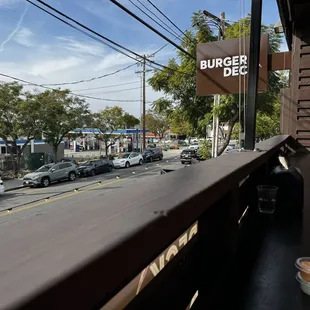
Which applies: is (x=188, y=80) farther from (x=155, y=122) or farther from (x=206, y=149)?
(x=155, y=122)

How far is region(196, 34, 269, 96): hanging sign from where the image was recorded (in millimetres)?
6186

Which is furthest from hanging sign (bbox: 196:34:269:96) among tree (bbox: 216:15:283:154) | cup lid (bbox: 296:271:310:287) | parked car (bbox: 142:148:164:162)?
parked car (bbox: 142:148:164:162)

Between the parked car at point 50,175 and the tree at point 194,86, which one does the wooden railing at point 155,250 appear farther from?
the parked car at point 50,175

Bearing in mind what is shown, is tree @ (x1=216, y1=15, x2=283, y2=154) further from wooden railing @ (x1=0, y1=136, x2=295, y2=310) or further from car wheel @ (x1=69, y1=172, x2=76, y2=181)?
wooden railing @ (x1=0, y1=136, x2=295, y2=310)

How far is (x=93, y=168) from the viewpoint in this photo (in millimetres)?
21781

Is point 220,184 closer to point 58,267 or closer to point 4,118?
point 58,267

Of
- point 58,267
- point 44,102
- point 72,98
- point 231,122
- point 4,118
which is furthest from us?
point 72,98

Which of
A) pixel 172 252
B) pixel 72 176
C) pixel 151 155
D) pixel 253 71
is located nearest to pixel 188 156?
pixel 151 155

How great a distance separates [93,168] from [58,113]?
465cm

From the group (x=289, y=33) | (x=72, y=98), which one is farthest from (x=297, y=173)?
(x=72, y=98)

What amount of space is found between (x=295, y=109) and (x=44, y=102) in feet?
61.5

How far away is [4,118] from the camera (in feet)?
64.6

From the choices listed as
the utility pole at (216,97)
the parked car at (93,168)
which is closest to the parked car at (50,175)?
the parked car at (93,168)

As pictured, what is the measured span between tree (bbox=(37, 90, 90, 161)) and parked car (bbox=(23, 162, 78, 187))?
4.08 meters
